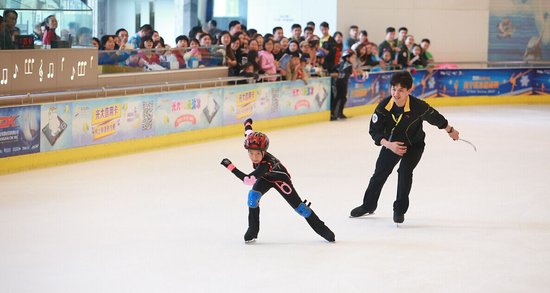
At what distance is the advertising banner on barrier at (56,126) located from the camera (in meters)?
12.5

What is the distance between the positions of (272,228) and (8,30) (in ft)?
16.8

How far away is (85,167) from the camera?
12680 millimetres

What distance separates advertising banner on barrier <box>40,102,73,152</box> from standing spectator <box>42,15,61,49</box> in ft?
3.16

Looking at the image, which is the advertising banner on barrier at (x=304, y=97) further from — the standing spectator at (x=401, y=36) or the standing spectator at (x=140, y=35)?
the standing spectator at (x=401, y=36)

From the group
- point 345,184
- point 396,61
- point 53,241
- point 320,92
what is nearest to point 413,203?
point 345,184

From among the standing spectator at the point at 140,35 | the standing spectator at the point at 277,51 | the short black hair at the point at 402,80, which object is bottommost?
the short black hair at the point at 402,80

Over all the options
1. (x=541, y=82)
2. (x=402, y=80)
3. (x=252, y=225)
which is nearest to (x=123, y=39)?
(x=402, y=80)

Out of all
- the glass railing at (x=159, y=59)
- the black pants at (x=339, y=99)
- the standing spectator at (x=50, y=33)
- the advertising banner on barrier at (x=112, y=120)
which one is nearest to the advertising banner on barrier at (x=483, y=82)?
the black pants at (x=339, y=99)

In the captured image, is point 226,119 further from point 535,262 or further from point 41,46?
point 535,262

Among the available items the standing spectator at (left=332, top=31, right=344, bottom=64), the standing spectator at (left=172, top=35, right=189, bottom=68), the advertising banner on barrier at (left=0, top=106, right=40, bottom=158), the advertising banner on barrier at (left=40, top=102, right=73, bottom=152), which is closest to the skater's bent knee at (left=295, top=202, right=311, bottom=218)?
the advertising banner on barrier at (left=0, top=106, right=40, bottom=158)

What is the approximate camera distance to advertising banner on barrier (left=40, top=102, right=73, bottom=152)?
12477 mm

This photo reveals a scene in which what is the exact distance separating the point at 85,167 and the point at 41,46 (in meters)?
1.75

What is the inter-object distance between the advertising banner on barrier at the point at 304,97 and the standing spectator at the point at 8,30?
575cm

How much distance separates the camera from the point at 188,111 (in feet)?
49.2
